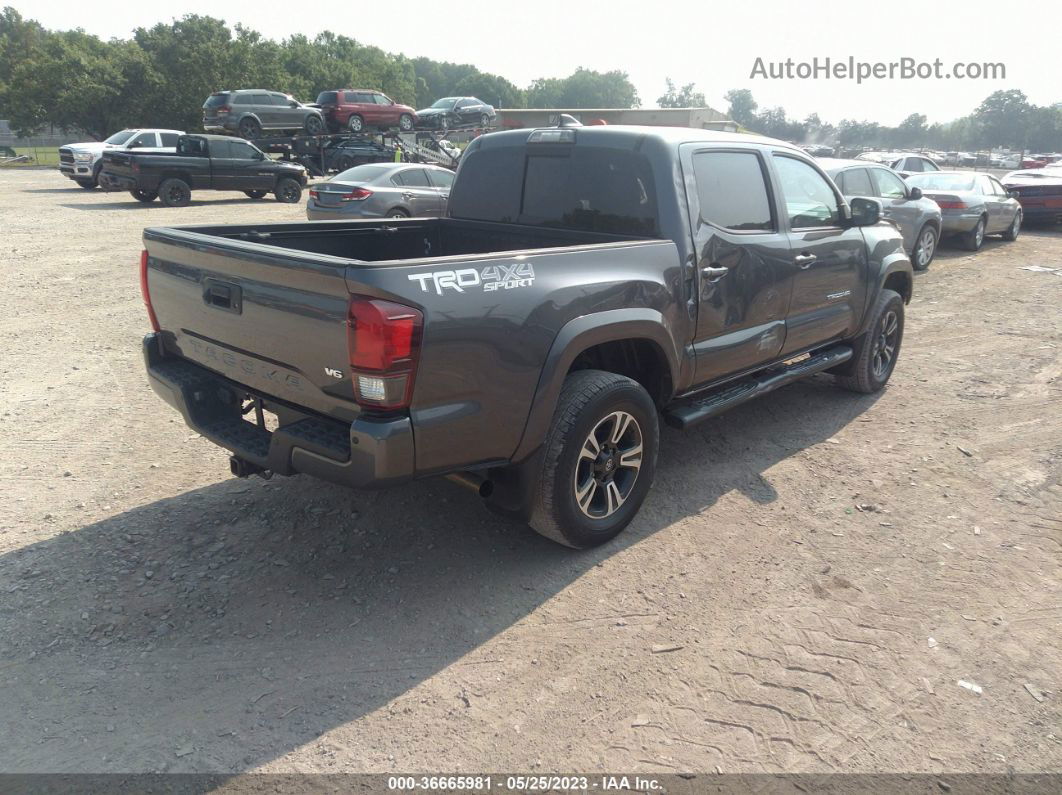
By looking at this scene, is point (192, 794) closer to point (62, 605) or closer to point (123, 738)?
point (123, 738)

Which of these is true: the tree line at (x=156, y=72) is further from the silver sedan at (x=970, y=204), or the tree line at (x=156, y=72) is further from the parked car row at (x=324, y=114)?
the silver sedan at (x=970, y=204)

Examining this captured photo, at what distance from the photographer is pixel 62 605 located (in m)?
3.35

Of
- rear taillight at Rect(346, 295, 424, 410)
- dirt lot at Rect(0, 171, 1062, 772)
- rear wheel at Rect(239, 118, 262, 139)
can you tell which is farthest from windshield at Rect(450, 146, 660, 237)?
rear wheel at Rect(239, 118, 262, 139)

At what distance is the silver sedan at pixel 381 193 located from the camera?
12766 millimetres

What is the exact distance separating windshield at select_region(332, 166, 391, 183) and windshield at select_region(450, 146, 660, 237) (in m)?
8.81

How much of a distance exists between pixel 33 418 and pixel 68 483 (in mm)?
1257

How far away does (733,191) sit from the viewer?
448 cm

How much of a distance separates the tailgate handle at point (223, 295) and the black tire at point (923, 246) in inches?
445

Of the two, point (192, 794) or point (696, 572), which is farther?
point (696, 572)

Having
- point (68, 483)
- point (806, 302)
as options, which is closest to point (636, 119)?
point (806, 302)

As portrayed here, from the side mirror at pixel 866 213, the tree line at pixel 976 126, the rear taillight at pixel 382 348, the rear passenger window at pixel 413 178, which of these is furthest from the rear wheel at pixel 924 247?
the tree line at pixel 976 126

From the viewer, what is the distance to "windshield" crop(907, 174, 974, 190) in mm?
14477

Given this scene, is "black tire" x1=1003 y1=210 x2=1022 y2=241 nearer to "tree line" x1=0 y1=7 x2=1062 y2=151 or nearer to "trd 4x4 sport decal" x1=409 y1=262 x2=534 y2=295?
"trd 4x4 sport decal" x1=409 y1=262 x2=534 y2=295

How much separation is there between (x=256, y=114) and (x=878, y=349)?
25780 mm
